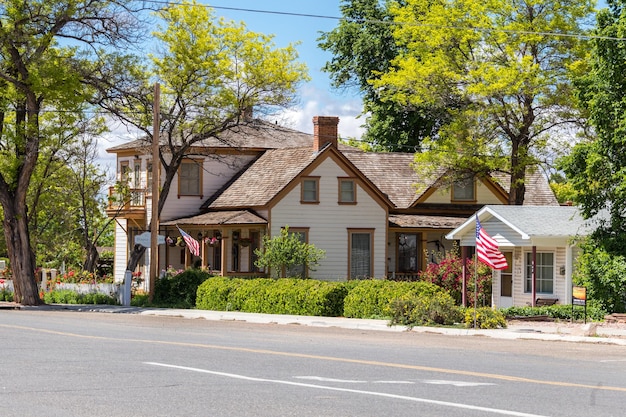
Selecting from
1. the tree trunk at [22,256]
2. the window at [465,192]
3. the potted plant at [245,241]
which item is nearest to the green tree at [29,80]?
the tree trunk at [22,256]

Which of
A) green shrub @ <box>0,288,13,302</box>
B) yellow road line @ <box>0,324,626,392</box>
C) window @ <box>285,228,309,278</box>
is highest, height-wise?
window @ <box>285,228,309,278</box>

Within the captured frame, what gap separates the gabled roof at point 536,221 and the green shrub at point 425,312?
293 inches

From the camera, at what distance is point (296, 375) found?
14703mm

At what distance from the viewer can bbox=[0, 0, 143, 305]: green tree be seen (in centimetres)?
3850

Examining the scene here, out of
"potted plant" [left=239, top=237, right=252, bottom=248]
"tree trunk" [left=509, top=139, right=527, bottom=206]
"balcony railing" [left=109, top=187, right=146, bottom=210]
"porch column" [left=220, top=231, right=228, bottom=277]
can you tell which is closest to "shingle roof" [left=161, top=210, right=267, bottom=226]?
"porch column" [left=220, top=231, right=228, bottom=277]

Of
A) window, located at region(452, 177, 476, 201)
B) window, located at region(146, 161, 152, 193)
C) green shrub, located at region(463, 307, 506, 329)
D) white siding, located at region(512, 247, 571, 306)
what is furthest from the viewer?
window, located at region(146, 161, 152, 193)

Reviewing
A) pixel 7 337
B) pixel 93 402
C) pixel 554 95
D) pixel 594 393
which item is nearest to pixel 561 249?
pixel 554 95

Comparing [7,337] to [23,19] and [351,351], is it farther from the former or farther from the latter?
[23,19]

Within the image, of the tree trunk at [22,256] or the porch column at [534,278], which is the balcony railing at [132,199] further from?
the porch column at [534,278]

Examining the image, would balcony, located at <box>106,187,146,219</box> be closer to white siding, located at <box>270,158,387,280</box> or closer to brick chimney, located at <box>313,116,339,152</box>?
white siding, located at <box>270,158,387,280</box>

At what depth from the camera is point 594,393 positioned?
42.7 feet

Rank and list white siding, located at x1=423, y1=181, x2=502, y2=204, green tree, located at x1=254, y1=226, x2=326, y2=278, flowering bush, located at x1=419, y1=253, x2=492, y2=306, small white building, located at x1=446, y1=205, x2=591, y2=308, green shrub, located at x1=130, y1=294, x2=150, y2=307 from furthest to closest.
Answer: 1. white siding, located at x1=423, y1=181, x2=502, y2=204
2. green tree, located at x1=254, y1=226, x2=326, y2=278
3. green shrub, located at x1=130, y1=294, x2=150, y2=307
4. flowering bush, located at x1=419, y1=253, x2=492, y2=306
5. small white building, located at x1=446, y1=205, x2=591, y2=308

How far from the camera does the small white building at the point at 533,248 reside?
37000 millimetres

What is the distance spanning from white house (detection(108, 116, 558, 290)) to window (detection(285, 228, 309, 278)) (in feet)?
0.30
